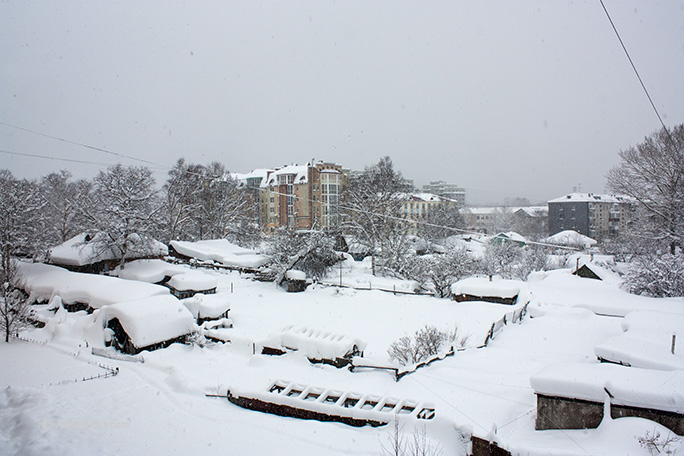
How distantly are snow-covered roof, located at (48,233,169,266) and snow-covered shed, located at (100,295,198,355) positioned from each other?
40.6 ft

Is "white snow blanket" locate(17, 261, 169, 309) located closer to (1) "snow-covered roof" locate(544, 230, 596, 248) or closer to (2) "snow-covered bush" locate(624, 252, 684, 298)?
(2) "snow-covered bush" locate(624, 252, 684, 298)

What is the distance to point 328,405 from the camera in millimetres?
7539

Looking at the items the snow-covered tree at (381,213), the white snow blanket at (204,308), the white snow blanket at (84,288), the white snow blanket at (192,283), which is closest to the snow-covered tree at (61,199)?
the white snow blanket at (84,288)

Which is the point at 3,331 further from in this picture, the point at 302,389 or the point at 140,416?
the point at 302,389

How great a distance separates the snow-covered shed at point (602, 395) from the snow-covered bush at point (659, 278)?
53.7ft

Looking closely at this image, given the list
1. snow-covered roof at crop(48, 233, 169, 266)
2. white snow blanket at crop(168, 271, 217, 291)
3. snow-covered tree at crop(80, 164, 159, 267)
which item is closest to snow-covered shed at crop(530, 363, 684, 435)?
white snow blanket at crop(168, 271, 217, 291)

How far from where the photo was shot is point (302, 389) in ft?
27.3

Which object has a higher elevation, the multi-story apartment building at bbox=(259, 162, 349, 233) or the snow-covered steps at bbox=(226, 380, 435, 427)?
the multi-story apartment building at bbox=(259, 162, 349, 233)

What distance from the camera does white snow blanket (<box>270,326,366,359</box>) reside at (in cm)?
1086

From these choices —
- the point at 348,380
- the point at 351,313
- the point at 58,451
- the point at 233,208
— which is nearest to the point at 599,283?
the point at 351,313

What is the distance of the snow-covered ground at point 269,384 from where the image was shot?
5969mm

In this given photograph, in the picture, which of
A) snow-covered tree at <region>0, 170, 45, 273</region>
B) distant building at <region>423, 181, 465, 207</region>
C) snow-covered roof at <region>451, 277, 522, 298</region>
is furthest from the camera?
distant building at <region>423, 181, 465, 207</region>

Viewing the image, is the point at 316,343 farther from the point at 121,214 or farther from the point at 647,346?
the point at 121,214

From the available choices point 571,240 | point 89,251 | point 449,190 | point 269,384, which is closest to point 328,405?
point 269,384
